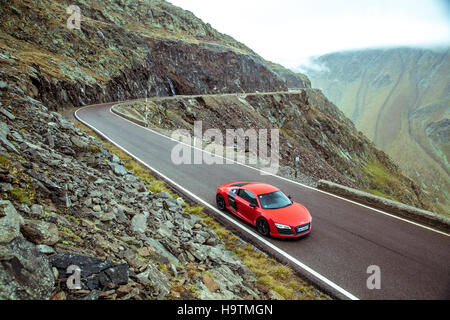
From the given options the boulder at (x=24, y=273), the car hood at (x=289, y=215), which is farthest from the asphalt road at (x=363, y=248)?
the boulder at (x=24, y=273)

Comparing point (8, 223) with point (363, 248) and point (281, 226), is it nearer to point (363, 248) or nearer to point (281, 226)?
point (281, 226)

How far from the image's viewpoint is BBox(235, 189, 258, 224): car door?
859cm

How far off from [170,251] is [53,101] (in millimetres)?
27957

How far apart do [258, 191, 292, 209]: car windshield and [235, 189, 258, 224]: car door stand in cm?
27

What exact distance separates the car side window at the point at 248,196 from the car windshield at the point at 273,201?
210mm

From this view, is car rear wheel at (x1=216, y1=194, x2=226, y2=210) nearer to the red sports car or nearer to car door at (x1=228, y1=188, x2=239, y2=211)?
the red sports car

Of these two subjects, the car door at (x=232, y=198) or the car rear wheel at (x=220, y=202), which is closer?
the car door at (x=232, y=198)

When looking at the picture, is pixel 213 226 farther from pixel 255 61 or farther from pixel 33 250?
pixel 255 61

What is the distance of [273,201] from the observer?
Result: 339 inches

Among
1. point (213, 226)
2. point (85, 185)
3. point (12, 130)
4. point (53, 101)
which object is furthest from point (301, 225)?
point (53, 101)

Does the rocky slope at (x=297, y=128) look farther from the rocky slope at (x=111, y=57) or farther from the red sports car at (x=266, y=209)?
the rocky slope at (x=111, y=57)

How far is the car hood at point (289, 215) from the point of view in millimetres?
7789

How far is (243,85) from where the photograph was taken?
249ft

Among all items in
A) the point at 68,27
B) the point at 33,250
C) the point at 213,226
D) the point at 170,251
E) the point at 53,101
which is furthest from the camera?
the point at 68,27
